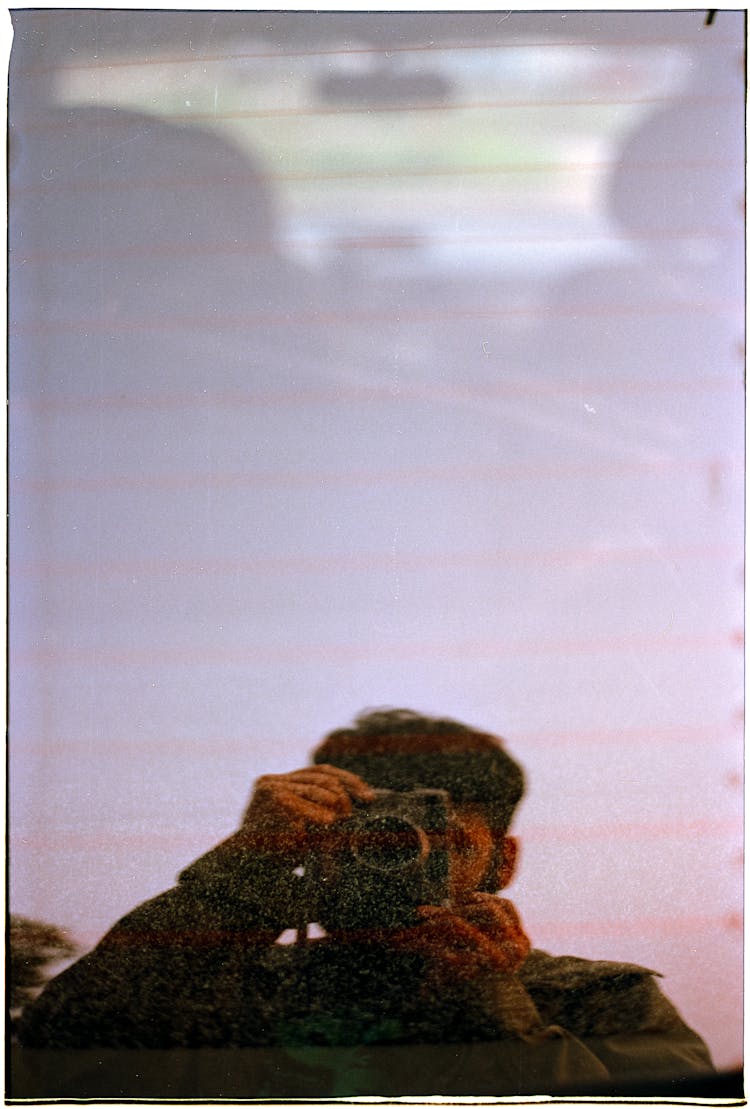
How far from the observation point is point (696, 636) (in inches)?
87.2

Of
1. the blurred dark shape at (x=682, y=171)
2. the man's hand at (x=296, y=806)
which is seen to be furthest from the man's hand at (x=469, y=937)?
the blurred dark shape at (x=682, y=171)

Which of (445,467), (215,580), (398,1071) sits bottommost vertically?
(398,1071)

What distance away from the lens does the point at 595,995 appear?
217 centimetres

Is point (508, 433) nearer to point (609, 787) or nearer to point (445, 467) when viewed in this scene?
point (445, 467)

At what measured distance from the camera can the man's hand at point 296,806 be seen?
86.4 inches

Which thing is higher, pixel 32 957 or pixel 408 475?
pixel 408 475

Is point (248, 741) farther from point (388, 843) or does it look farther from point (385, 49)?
point (385, 49)

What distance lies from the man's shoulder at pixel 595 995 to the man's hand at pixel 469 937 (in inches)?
2.3

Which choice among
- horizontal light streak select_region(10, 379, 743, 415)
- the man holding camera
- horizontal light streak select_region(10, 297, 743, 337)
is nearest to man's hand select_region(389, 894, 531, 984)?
the man holding camera

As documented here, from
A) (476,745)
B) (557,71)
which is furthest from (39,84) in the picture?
(476,745)

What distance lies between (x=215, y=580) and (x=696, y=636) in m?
1.01

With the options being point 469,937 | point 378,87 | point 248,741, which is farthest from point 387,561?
point 378,87

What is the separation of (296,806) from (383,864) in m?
0.21

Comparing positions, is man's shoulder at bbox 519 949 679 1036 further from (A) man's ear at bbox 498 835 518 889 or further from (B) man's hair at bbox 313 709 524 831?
(B) man's hair at bbox 313 709 524 831
